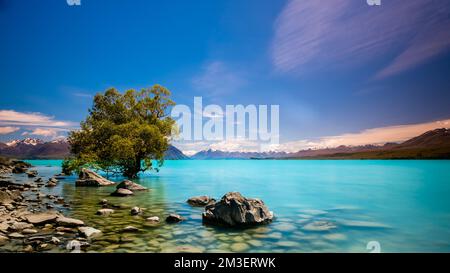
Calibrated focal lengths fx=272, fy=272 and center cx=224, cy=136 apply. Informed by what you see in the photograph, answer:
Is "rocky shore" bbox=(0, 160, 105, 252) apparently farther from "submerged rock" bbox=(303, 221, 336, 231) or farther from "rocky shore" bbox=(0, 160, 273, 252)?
"submerged rock" bbox=(303, 221, 336, 231)

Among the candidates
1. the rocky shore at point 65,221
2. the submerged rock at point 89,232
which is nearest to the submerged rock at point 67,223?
the rocky shore at point 65,221

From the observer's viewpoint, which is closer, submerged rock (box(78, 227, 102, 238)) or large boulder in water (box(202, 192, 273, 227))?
submerged rock (box(78, 227, 102, 238))

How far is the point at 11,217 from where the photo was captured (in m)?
14.2

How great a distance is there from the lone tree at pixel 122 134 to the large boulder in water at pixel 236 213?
87.8 feet

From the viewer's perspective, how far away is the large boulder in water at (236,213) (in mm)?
14211

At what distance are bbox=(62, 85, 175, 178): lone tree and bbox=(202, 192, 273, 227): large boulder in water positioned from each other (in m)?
26.8

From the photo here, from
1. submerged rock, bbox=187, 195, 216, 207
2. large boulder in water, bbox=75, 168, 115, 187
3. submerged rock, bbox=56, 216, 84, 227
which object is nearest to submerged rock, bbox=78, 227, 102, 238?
submerged rock, bbox=56, 216, 84, 227

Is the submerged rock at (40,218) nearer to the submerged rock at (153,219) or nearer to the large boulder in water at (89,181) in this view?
the submerged rock at (153,219)

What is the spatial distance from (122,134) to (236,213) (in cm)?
3103

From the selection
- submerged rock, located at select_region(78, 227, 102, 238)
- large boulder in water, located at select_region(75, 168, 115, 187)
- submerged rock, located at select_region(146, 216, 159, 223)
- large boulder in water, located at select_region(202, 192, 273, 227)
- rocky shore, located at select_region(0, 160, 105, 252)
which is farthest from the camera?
large boulder in water, located at select_region(75, 168, 115, 187)

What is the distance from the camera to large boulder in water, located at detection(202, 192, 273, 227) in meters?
14.2

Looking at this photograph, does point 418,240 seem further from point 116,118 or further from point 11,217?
point 116,118

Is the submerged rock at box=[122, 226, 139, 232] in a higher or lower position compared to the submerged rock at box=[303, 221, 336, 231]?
higher
